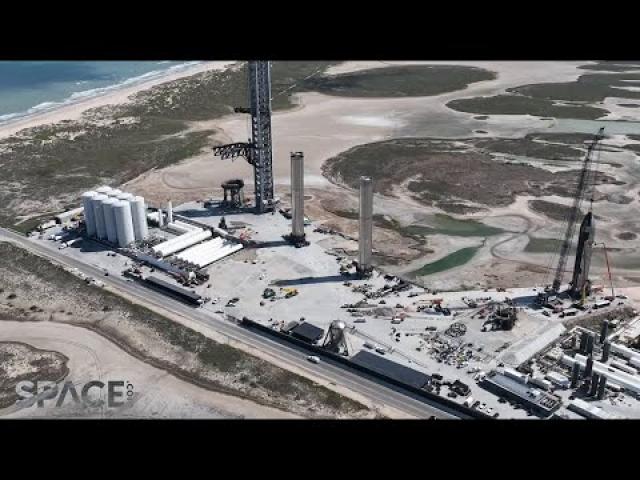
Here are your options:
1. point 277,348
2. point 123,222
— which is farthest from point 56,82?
point 277,348

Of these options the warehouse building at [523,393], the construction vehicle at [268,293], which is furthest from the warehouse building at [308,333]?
the warehouse building at [523,393]

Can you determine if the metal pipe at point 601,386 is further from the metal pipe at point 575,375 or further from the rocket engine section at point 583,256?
the rocket engine section at point 583,256

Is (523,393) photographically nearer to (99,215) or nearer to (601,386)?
(601,386)

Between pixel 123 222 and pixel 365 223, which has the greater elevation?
pixel 365 223

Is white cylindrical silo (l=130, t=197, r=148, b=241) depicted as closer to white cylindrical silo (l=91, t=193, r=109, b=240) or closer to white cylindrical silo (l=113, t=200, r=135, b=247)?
white cylindrical silo (l=113, t=200, r=135, b=247)

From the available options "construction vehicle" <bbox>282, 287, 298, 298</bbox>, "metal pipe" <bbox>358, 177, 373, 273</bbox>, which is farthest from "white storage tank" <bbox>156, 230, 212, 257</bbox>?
"metal pipe" <bbox>358, 177, 373, 273</bbox>
